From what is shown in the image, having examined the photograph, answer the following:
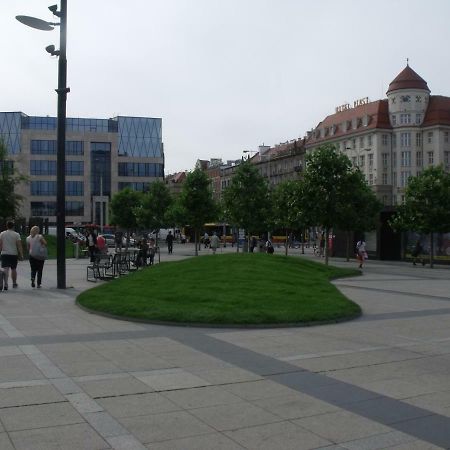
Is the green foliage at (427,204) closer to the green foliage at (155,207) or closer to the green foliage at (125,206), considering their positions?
the green foliage at (155,207)

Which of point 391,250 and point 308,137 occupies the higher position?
point 308,137

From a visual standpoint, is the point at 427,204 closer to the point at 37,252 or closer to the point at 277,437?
the point at 37,252

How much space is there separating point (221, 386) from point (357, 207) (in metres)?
32.5

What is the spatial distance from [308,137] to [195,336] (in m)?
106

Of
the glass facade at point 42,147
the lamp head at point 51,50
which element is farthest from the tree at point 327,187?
the glass facade at point 42,147

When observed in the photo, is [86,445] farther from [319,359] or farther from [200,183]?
[200,183]

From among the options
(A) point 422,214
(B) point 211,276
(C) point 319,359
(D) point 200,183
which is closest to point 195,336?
(C) point 319,359

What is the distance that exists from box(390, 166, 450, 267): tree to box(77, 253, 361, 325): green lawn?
1775cm

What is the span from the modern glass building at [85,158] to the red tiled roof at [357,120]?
30.3m

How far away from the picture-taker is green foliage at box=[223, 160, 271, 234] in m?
46.4

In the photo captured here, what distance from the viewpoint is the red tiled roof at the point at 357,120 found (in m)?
94.7

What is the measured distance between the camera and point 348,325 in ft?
35.5

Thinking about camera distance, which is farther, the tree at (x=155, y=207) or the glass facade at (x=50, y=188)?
the glass facade at (x=50, y=188)

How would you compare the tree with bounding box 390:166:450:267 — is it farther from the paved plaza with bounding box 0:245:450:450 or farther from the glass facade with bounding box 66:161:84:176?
the glass facade with bounding box 66:161:84:176
